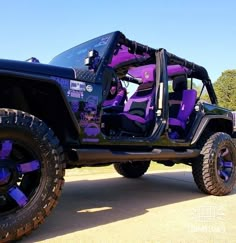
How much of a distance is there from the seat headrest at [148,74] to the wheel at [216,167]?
1300mm

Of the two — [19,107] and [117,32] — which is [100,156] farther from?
[117,32]

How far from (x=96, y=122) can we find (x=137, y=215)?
1096 millimetres

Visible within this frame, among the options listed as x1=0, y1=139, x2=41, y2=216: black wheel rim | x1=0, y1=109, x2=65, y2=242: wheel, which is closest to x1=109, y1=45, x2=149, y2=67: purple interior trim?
x1=0, y1=109, x2=65, y2=242: wheel

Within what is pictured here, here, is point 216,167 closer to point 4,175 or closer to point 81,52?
point 81,52

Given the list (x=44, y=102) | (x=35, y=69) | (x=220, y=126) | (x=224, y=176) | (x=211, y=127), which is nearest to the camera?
(x=35, y=69)

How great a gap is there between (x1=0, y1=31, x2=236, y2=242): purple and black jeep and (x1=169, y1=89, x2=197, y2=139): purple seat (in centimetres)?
2

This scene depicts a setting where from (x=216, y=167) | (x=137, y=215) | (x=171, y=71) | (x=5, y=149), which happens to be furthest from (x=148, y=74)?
(x=5, y=149)

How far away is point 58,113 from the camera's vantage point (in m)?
3.53

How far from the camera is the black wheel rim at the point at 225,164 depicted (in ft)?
18.5

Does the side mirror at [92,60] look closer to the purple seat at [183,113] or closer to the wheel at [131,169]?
the purple seat at [183,113]

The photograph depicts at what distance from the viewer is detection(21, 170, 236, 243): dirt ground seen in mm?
3168

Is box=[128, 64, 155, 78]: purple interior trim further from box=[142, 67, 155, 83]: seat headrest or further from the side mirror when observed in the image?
the side mirror

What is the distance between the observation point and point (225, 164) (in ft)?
19.0

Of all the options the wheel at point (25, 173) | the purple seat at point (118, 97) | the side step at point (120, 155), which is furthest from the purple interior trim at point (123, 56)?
the wheel at point (25, 173)
